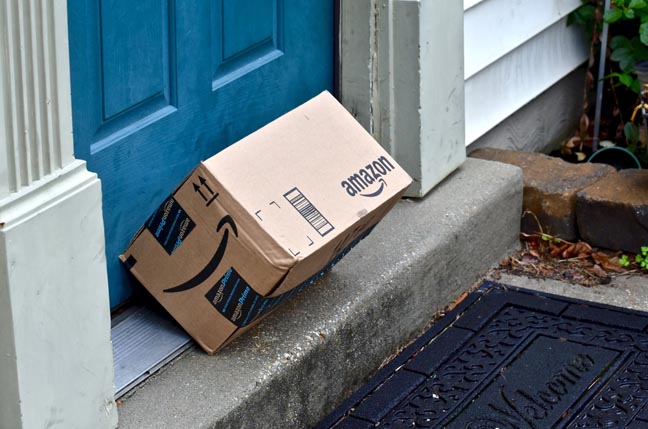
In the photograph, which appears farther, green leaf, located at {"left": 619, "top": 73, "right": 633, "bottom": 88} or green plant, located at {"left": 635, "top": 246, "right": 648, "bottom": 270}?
green leaf, located at {"left": 619, "top": 73, "right": 633, "bottom": 88}

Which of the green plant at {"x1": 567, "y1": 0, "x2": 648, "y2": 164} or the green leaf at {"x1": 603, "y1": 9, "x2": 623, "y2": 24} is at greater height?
the green leaf at {"x1": 603, "y1": 9, "x2": 623, "y2": 24}

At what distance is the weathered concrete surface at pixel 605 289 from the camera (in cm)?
368

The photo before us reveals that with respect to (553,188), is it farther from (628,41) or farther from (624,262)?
(628,41)

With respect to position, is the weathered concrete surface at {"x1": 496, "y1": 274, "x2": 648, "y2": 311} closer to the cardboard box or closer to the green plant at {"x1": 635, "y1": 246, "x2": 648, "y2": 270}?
the green plant at {"x1": 635, "y1": 246, "x2": 648, "y2": 270}

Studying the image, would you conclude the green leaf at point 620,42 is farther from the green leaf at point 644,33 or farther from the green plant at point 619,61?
the green leaf at point 644,33

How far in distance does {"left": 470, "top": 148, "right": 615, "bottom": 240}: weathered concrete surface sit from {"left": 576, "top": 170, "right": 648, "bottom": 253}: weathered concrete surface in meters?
0.04

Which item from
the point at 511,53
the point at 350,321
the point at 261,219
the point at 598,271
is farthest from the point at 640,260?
the point at 261,219

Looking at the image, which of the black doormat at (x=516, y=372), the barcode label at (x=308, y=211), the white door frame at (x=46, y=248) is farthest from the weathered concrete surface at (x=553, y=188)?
the white door frame at (x=46, y=248)

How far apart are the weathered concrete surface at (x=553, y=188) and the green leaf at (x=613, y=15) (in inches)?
24.6

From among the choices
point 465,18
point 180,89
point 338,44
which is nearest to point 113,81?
point 180,89

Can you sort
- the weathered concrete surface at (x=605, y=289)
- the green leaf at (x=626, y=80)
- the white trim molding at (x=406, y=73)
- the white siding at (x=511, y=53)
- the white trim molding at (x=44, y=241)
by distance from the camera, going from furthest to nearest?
the green leaf at (x=626, y=80) < the white siding at (x=511, y=53) < the weathered concrete surface at (x=605, y=289) < the white trim molding at (x=406, y=73) < the white trim molding at (x=44, y=241)

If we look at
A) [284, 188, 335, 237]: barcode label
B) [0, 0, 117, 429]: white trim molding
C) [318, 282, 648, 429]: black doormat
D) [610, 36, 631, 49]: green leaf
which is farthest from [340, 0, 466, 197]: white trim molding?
[0, 0, 117, 429]: white trim molding

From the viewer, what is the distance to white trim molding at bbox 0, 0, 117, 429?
2.10 metres

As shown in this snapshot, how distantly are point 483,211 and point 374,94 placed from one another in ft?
1.66
